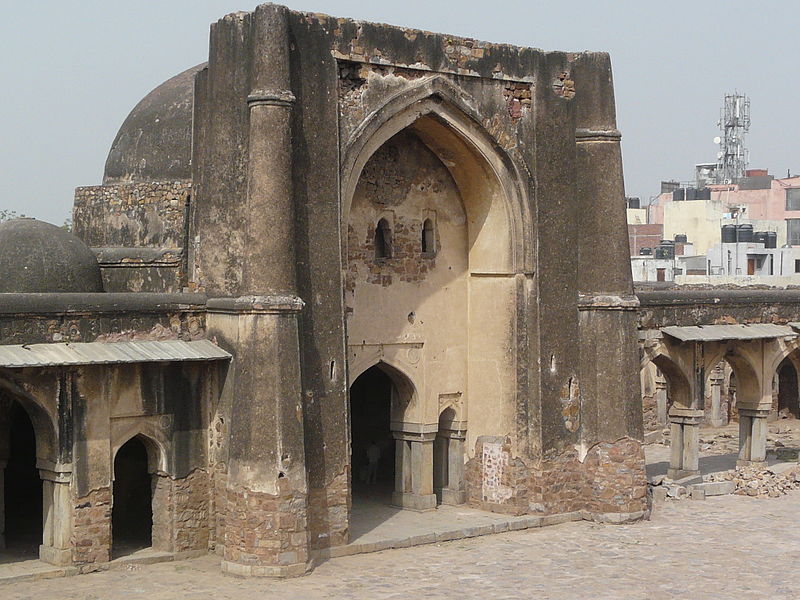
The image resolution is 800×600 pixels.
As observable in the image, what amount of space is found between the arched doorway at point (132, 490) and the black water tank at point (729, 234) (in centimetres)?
2989

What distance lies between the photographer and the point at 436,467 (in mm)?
17484

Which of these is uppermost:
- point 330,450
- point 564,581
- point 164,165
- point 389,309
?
point 164,165

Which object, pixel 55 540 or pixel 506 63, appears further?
pixel 506 63

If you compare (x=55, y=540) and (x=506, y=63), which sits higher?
(x=506, y=63)

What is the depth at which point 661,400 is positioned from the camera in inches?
1103

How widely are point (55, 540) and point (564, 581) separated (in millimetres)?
5526

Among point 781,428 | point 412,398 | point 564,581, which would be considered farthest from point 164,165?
point 781,428

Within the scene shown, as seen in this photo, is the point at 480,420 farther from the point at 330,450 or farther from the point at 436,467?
the point at 330,450

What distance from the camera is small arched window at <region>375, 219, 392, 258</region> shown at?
1644 cm

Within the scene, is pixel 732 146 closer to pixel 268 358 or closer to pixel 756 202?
pixel 756 202

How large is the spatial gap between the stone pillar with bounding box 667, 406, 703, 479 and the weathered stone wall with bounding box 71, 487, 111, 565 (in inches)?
385

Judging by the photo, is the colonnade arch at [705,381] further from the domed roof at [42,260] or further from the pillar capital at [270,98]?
the domed roof at [42,260]

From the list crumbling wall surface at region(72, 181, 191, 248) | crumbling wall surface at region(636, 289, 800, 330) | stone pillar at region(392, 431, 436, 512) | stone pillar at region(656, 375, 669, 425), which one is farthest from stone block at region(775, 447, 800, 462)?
crumbling wall surface at region(72, 181, 191, 248)

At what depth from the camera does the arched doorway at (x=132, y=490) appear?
620 inches
